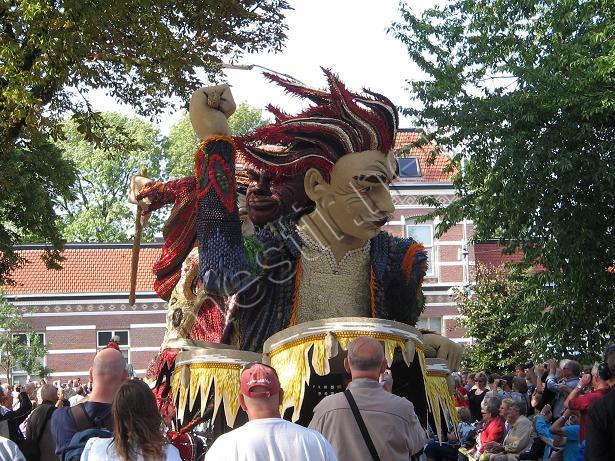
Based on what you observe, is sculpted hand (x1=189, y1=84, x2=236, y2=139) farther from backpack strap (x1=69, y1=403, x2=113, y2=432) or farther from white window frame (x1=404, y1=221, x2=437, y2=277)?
white window frame (x1=404, y1=221, x2=437, y2=277)

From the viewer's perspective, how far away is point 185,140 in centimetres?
4475

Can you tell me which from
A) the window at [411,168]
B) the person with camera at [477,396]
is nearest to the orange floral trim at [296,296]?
the person with camera at [477,396]

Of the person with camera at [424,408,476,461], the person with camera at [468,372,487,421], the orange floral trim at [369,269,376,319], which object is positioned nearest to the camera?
the orange floral trim at [369,269,376,319]

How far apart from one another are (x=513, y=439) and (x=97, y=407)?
6107mm

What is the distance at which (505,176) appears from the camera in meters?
15.2

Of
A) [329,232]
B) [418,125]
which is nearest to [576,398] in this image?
[329,232]

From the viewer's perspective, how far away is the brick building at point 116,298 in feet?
113

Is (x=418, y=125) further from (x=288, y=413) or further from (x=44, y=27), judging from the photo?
(x=288, y=413)

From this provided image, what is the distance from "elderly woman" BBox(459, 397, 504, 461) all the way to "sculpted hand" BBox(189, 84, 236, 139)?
5248 millimetres

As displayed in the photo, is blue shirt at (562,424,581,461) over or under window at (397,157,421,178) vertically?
under

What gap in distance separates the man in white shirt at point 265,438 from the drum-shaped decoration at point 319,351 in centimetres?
163

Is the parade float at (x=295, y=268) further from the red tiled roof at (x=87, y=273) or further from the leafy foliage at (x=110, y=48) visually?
the red tiled roof at (x=87, y=273)

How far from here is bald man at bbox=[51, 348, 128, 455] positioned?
182 inches

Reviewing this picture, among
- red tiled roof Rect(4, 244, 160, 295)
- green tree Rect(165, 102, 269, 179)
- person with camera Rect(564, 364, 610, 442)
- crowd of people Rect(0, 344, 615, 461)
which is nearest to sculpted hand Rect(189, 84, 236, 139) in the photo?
crowd of people Rect(0, 344, 615, 461)
